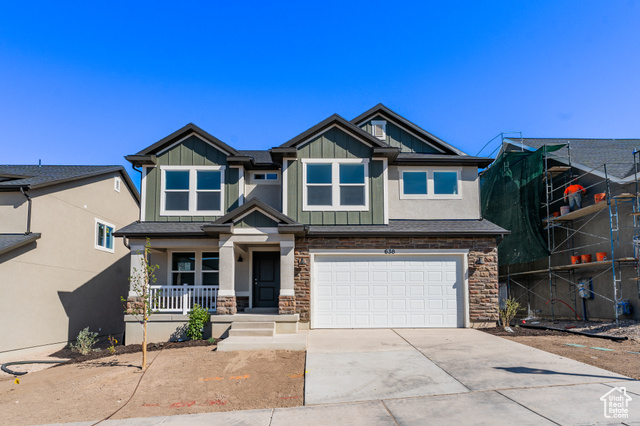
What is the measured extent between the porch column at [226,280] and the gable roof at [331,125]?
3441 mm

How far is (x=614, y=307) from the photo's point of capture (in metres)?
14.9

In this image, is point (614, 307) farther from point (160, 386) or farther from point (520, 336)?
point (160, 386)

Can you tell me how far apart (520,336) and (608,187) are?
5.76 meters

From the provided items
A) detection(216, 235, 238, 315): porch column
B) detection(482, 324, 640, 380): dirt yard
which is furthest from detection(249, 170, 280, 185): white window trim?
detection(482, 324, 640, 380): dirt yard

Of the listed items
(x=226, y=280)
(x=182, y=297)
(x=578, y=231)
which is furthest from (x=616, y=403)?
(x=578, y=231)

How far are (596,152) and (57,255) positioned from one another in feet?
65.0

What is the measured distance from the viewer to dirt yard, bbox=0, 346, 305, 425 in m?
7.33

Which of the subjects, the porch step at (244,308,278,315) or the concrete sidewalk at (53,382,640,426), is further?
the porch step at (244,308,278,315)

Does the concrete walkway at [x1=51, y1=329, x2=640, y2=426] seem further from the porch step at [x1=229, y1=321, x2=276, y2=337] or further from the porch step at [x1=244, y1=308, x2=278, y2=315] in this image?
the porch step at [x1=244, y1=308, x2=278, y2=315]

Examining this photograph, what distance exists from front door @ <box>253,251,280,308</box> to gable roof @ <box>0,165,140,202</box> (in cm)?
666

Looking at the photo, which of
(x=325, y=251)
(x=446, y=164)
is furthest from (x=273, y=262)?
(x=446, y=164)

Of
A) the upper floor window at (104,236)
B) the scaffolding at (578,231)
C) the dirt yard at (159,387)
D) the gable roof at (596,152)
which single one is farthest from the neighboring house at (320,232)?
the gable roof at (596,152)

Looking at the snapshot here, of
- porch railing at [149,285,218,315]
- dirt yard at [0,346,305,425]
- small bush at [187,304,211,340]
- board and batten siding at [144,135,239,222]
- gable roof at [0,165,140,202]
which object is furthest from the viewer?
board and batten siding at [144,135,239,222]

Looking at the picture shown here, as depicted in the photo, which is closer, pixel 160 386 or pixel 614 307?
pixel 160 386
